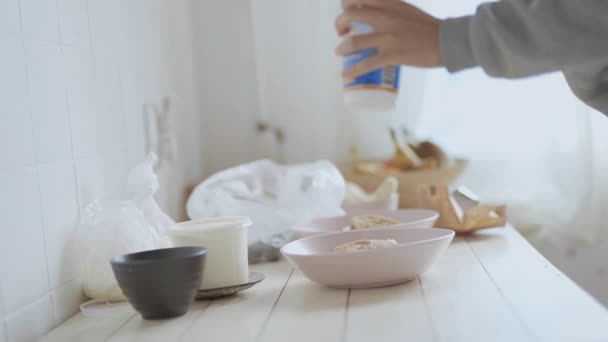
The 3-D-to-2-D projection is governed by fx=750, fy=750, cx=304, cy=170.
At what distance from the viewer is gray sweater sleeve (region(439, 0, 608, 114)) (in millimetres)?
825

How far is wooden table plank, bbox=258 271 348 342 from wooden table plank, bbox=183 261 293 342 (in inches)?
0.6

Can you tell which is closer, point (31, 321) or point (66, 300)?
point (31, 321)

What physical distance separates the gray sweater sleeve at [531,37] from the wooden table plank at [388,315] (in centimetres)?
29

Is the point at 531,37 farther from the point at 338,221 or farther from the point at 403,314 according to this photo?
the point at 338,221

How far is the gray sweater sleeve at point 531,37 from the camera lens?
825 mm

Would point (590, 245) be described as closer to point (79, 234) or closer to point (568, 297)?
point (568, 297)

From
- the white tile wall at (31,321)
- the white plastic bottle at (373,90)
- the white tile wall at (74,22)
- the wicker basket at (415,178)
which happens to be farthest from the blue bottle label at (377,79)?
the wicker basket at (415,178)

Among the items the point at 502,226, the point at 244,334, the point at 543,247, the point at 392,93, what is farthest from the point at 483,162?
the point at 244,334

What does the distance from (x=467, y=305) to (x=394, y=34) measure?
13.4 inches

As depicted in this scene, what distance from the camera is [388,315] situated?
2.81 ft

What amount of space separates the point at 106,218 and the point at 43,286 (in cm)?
16

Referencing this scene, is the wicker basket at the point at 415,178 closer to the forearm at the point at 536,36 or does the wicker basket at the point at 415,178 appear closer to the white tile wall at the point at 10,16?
the forearm at the point at 536,36

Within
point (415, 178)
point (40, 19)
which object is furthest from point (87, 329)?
point (415, 178)

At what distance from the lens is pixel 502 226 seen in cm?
146
